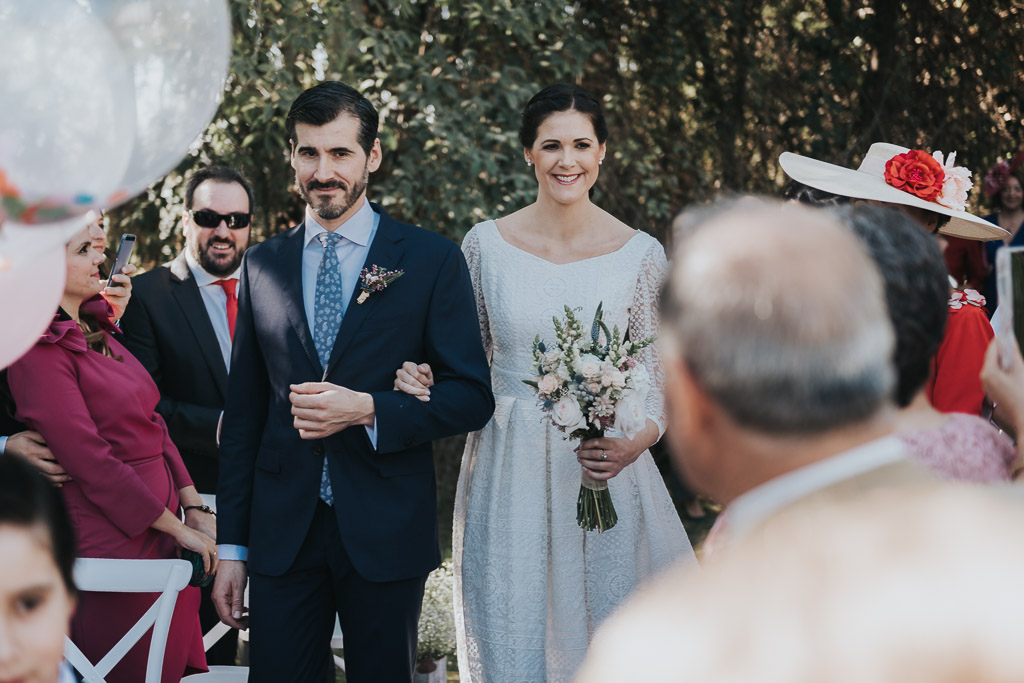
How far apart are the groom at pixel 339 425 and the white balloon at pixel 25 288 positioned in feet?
3.48

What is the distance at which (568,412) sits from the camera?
3100 mm

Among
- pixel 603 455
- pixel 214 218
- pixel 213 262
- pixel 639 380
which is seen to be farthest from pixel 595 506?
pixel 214 218

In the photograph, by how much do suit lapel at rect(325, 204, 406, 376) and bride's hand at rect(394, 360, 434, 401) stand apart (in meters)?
0.18

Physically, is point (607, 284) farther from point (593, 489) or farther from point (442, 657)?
point (442, 657)

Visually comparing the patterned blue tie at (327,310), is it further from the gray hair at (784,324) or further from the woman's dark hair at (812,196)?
the gray hair at (784,324)

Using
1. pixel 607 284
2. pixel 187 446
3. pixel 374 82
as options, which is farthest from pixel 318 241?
pixel 374 82

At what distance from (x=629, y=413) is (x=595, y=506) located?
0.37 meters

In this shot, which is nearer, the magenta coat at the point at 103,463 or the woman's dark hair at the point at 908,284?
the woman's dark hair at the point at 908,284

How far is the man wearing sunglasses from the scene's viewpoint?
13.5 feet

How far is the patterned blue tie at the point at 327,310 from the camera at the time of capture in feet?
9.79

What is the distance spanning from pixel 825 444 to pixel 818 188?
219 cm

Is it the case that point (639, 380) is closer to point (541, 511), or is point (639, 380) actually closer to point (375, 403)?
point (541, 511)

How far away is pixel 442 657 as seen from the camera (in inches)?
169

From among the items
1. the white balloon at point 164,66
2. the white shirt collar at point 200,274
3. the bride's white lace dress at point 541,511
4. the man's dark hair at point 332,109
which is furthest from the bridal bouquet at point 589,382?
the white shirt collar at point 200,274
